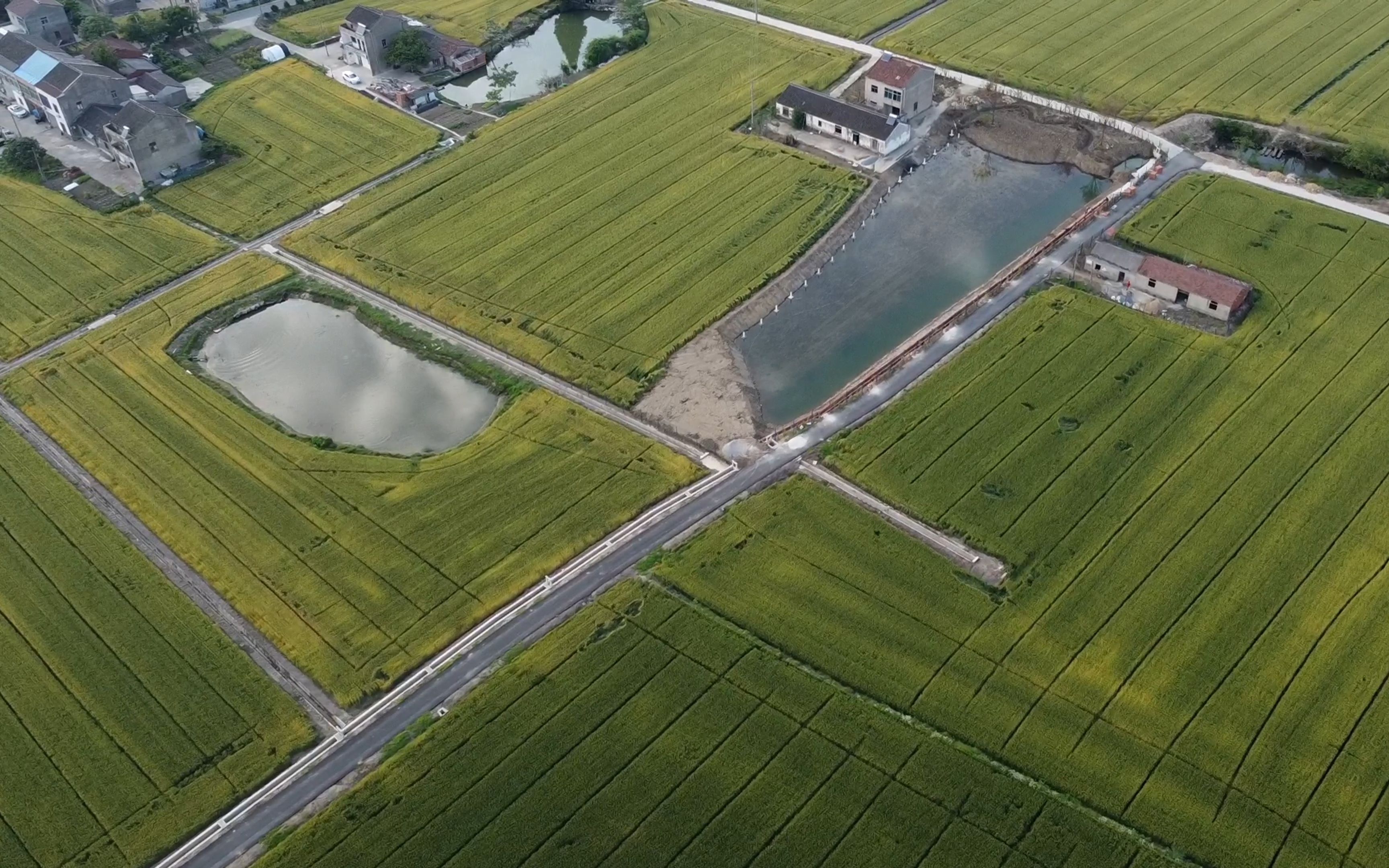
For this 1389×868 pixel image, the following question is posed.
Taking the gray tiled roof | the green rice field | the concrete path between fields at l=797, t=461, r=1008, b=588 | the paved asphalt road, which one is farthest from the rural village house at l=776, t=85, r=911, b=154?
the concrete path between fields at l=797, t=461, r=1008, b=588

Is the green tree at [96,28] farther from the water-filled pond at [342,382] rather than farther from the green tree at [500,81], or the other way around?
the water-filled pond at [342,382]

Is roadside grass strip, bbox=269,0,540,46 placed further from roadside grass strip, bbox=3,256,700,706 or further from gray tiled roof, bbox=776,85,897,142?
roadside grass strip, bbox=3,256,700,706

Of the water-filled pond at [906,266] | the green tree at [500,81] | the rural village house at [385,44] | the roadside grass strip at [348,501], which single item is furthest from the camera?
the rural village house at [385,44]

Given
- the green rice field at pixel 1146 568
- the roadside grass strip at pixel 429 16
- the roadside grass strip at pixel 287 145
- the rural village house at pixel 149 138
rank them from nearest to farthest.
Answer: the green rice field at pixel 1146 568 < the roadside grass strip at pixel 287 145 < the rural village house at pixel 149 138 < the roadside grass strip at pixel 429 16

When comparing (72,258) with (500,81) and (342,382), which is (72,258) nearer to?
(342,382)

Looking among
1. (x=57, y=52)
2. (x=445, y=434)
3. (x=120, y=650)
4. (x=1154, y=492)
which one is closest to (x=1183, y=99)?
(x=1154, y=492)

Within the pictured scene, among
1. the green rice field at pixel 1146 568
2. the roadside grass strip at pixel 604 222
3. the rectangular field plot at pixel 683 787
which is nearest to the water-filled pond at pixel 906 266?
the roadside grass strip at pixel 604 222
